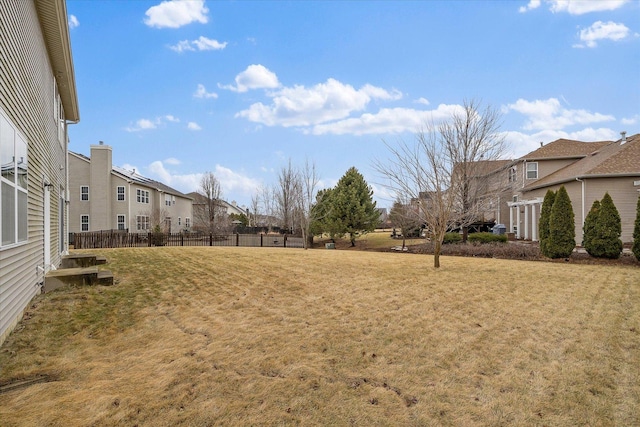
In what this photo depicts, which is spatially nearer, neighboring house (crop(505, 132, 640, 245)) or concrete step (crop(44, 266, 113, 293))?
concrete step (crop(44, 266, 113, 293))

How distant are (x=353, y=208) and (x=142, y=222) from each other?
727 inches

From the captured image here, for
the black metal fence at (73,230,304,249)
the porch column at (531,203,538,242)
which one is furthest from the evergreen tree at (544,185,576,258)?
the black metal fence at (73,230,304,249)

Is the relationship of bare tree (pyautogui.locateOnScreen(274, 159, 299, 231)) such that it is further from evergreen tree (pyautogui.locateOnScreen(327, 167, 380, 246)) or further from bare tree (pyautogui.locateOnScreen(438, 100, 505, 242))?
bare tree (pyautogui.locateOnScreen(438, 100, 505, 242))

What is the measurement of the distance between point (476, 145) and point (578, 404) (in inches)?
687

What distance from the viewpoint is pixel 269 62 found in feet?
55.4

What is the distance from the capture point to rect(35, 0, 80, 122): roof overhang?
7.08 metres

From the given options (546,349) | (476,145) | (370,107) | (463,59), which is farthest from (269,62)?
(546,349)

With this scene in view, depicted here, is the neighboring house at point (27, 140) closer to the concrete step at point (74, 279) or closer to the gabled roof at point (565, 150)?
the concrete step at point (74, 279)

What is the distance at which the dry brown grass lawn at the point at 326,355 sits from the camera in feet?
9.80

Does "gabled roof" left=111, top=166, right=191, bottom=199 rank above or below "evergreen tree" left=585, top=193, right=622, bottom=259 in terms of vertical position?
above

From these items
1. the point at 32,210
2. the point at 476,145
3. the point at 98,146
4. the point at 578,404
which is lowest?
the point at 578,404

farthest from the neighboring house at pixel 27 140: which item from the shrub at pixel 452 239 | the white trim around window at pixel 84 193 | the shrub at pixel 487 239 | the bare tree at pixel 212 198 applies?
the bare tree at pixel 212 198

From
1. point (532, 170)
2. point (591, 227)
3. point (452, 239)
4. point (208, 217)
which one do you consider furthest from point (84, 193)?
point (532, 170)

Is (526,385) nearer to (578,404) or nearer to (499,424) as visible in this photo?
(578,404)
